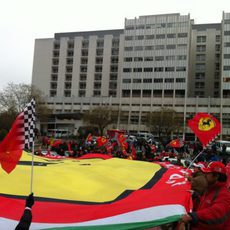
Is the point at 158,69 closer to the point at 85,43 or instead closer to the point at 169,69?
the point at 169,69

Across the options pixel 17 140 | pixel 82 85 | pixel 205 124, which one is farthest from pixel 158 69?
pixel 17 140

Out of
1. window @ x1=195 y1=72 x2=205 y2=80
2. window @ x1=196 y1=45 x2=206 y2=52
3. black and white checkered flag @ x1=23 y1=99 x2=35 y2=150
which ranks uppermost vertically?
window @ x1=196 y1=45 x2=206 y2=52

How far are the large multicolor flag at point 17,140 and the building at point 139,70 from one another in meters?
78.2

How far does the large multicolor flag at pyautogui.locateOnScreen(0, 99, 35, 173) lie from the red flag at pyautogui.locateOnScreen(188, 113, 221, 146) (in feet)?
29.5

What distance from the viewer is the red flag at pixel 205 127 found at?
12.6 meters

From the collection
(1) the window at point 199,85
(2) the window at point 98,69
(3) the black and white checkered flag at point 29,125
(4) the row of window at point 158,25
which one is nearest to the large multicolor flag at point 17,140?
(3) the black and white checkered flag at point 29,125

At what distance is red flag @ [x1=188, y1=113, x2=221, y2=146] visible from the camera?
41.4 feet

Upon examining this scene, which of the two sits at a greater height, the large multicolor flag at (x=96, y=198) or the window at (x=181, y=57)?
the window at (x=181, y=57)

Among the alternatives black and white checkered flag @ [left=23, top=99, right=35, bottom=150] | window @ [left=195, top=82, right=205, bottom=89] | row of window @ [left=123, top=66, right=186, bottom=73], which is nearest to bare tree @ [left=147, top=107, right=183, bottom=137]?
row of window @ [left=123, top=66, right=186, bottom=73]

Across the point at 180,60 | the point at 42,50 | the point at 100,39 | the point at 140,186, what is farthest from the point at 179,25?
the point at 140,186

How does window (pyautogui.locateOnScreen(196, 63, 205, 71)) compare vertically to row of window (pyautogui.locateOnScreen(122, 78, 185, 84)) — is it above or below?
above

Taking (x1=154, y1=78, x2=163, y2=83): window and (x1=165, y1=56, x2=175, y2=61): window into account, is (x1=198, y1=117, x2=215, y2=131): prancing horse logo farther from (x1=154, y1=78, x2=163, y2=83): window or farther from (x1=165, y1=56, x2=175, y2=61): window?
(x1=165, y1=56, x2=175, y2=61): window

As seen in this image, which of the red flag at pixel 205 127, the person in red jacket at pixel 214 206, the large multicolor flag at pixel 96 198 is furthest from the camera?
the red flag at pixel 205 127

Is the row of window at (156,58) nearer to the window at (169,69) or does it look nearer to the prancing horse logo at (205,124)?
the window at (169,69)
